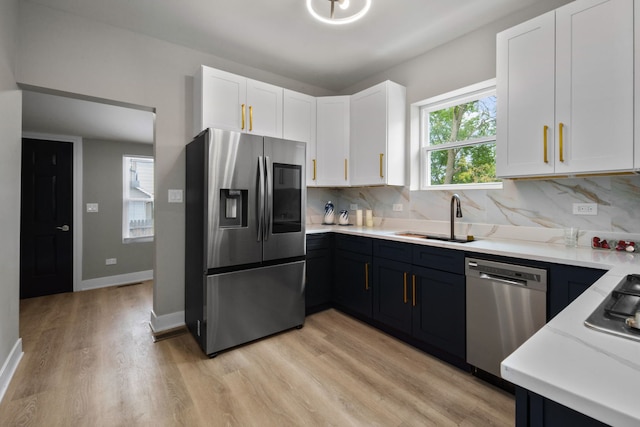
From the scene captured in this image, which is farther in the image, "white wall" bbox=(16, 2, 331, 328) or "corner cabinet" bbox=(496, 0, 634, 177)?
"white wall" bbox=(16, 2, 331, 328)

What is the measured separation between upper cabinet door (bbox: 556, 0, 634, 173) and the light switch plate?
305 cm

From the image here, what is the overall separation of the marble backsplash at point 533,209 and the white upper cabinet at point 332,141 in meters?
0.65

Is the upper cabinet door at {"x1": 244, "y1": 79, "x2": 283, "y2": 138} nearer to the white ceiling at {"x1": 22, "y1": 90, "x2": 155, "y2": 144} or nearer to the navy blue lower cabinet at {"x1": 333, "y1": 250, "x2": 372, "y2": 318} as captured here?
the white ceiling at {"x1": 22, "y1": 90, "x2": 155, "y2": 144}

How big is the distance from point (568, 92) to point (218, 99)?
2.66 m

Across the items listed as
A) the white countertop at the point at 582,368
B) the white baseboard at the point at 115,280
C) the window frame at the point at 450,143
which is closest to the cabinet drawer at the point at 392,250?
the window frame at the point at 450,143

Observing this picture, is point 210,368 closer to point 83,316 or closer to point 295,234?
point 295,234

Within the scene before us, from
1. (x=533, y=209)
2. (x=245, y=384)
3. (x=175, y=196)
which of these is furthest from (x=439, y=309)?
(x=175, y=196)

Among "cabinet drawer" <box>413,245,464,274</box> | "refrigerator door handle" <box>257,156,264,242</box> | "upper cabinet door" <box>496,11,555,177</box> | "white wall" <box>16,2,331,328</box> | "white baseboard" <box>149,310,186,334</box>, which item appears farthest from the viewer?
"white baseboard" <box>149,310,186,334</box>

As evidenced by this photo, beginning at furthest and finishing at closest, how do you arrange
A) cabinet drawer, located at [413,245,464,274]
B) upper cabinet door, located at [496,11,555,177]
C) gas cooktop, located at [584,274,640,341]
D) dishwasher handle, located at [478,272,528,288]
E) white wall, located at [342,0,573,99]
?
white wall, located at [342,0,573,99]
cabinet drawer, located at [413,245,464,274]
upper cabinet door, located at [496,11,555,177]
dishwasher handle, located at [478,272,528,288]
gas cooktop, located at [584,274,640,341]

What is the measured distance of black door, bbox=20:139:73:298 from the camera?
13.0 ft

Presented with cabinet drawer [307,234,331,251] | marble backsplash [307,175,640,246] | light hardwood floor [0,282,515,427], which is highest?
marble backsplash [307,175,640,246]

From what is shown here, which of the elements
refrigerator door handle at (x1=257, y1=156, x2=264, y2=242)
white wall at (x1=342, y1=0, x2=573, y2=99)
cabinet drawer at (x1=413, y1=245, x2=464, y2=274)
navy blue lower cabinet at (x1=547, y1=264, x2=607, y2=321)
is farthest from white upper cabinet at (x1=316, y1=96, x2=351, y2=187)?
navy blue lower cabinet at (x1=547, y1=264, x2=607, y2=321)

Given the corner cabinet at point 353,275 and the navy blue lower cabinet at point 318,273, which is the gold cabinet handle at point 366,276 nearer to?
the corner cabinet at point 353,275

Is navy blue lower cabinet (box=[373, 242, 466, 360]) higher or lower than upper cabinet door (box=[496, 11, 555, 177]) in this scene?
lower
